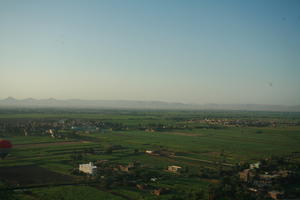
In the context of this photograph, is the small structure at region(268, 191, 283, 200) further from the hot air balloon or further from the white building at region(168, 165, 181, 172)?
the hot air balloon

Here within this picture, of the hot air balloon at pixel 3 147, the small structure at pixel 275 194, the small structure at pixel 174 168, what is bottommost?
the small structure at pixel 275 194

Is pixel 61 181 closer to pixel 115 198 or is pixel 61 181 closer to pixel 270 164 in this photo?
pixel 115 198

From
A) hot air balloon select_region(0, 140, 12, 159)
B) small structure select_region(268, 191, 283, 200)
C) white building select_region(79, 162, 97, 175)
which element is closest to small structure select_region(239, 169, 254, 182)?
small structure select_region(268, 191, 283, 200)

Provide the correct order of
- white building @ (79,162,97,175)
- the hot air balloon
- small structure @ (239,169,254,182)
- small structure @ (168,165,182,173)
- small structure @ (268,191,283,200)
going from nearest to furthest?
1. small structure @ (268,191,283,200)
2. small structure @ (239,169,254,182)
3. white building @ (79,162,97,175)
4. small structure @ (168,165,182,173)
5. the hot air balloon

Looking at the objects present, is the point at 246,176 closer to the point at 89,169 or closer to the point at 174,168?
the point at 174,168

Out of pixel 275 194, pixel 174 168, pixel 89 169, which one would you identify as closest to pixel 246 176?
pixel 275 194

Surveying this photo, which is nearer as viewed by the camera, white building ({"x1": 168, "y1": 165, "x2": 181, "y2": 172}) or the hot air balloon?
white building ({"x1": 168, "y1": 165, "x2": 181, "y2": 172})

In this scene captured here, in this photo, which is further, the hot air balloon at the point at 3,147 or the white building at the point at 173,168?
the hot air balloon at the point at 3,147

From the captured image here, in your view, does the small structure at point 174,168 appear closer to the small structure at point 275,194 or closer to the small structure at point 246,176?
the small structure at point 246,176

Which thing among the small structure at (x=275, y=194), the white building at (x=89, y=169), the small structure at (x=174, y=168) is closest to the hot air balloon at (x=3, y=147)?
the white building at (x=89, y=169)

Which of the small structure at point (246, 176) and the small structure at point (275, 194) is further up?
the small structure at point (246, 176)

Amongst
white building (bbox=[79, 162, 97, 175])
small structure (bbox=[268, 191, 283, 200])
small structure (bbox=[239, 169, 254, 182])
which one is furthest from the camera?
white building (bbox=[79, 162, 97, 175])
